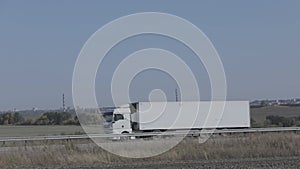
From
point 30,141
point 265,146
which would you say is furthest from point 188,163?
point 30,141

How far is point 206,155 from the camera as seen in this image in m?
22.4

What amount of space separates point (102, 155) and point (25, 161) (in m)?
2.90

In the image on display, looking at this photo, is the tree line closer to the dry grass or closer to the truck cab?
the truck cab

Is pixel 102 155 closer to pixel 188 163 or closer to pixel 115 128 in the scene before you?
pixel 188 163

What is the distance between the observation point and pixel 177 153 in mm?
22641

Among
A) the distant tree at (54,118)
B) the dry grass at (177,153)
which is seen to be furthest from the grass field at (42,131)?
the dry grass at (177,153)

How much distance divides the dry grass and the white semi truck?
12.7m

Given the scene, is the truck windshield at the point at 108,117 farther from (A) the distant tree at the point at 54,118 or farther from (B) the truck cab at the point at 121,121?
(A) the distant tree at the point at 54,118

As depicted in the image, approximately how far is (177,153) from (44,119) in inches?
1859

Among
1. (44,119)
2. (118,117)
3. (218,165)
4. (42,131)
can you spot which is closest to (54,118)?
(44,119)

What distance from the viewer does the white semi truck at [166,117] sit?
126 ft

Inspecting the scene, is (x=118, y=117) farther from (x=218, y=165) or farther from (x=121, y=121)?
(x=218, y=165)

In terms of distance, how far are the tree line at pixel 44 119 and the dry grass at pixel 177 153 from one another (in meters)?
35.9

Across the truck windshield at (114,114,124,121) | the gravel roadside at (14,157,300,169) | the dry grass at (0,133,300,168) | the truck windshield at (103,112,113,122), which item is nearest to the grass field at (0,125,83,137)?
the truck windshield at (103,112,113,122)
